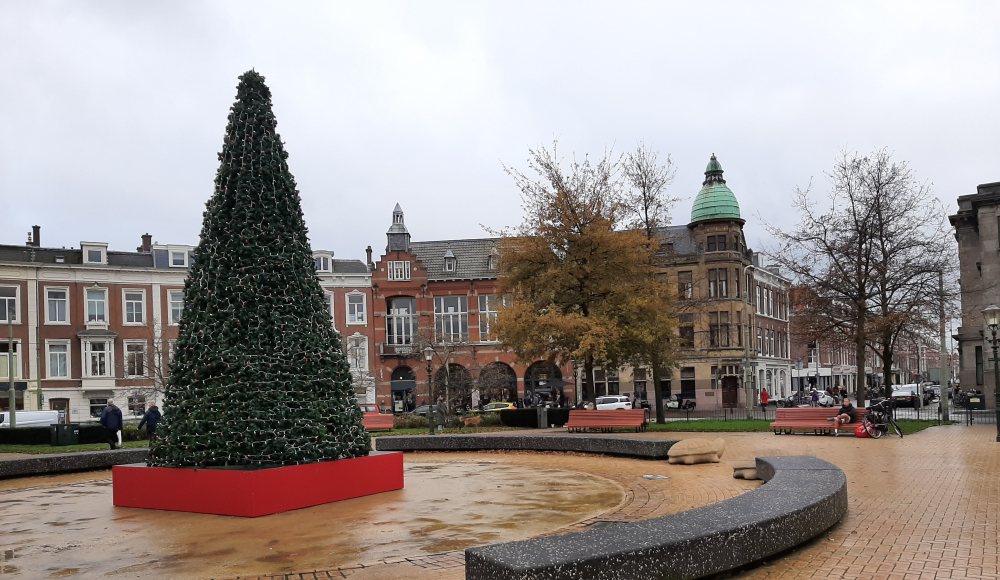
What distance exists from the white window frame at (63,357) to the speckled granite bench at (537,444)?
36.8 metres

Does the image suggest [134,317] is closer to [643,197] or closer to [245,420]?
[643,197]

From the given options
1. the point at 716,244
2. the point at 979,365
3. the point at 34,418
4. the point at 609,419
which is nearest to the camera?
the point at 609,419

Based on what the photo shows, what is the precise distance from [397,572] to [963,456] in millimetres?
14133

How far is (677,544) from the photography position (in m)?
6.32

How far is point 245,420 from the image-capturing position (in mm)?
11500

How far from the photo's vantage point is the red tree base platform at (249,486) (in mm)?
10914

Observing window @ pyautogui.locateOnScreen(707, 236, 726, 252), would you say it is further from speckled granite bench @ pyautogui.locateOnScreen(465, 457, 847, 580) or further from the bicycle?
speckled granite bench @ pyautogui.locateOnScreen(465, 457, 847, 580)

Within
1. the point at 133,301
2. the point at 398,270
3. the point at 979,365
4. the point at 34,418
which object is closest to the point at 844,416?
the point at 979,365

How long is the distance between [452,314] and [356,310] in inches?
262

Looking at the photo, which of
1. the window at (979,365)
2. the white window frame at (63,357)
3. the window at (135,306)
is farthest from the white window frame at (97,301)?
the window at (979,365)

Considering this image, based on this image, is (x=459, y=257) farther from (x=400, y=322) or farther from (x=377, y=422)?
(x=377, y=422)

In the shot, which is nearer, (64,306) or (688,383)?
(64,306)

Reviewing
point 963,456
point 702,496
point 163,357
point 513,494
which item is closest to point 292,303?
point 513,494

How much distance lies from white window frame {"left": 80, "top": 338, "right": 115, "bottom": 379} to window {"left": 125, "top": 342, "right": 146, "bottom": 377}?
85cm
